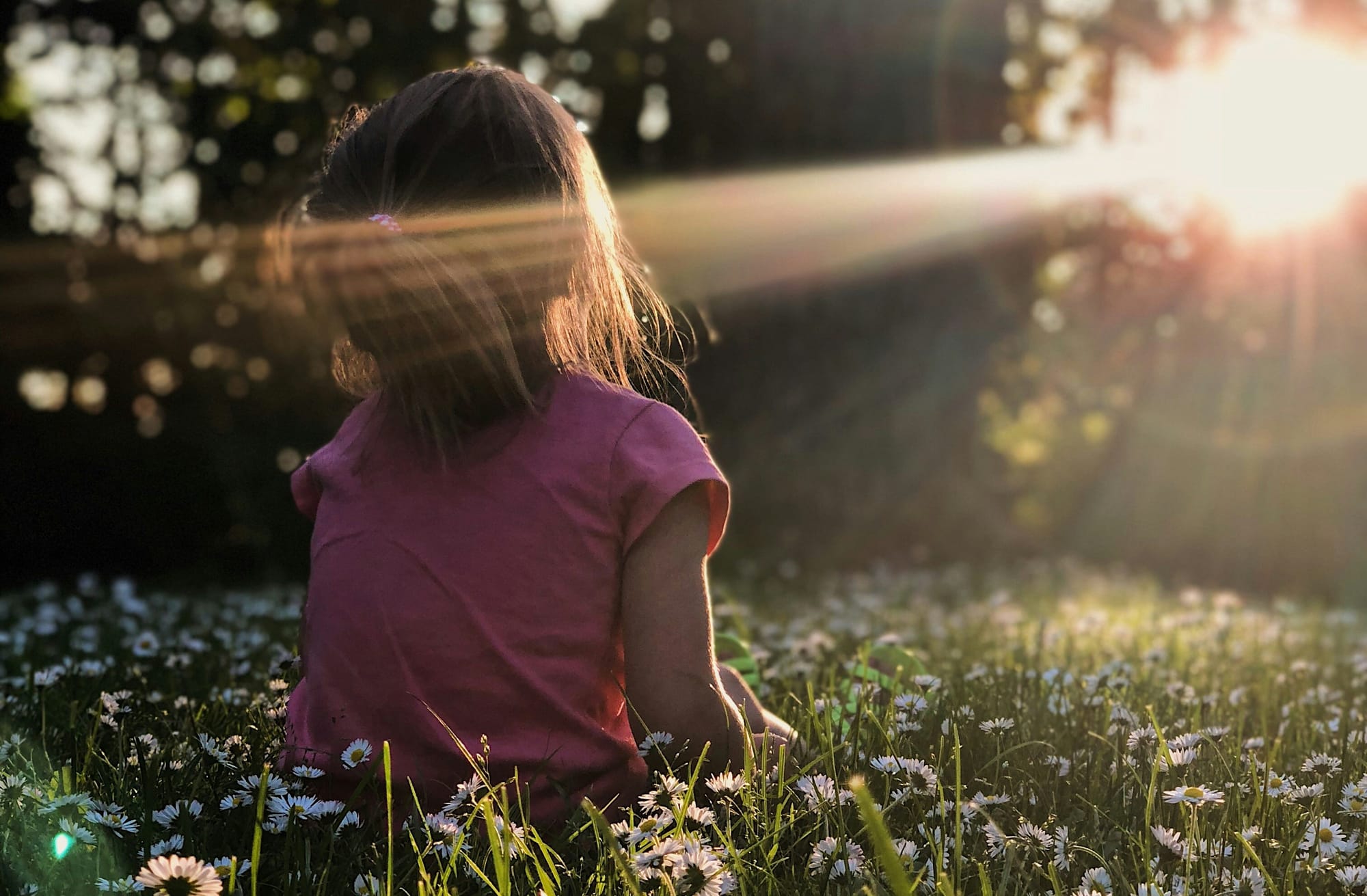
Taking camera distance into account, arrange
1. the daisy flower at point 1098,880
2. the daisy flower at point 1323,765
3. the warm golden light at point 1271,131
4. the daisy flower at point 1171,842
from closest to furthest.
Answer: the daisy flower at point 1098,880 → the daisy flower at point 1171,842 → the daisy flower at point 1323,765 → the warm golden light at point 1271,131

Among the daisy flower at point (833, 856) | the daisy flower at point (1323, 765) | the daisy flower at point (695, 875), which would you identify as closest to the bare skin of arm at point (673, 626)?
the daisy flower at point (833, 856)

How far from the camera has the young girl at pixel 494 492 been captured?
184 cm

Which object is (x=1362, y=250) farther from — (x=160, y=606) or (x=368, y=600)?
(x=368, y=600)

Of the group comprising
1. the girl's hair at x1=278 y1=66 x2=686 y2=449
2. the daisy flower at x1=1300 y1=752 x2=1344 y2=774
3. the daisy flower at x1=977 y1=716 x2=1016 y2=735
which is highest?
the girl's hair at x1=278 y1=66 x2=686 y2=449

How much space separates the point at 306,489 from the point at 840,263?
9561 millimetres

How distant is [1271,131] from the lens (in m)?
14.9

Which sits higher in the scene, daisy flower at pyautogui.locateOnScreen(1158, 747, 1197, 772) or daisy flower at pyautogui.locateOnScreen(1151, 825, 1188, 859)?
daisy flower at pyautogui.locateOnScreen(1151, 825, 1188, 859)

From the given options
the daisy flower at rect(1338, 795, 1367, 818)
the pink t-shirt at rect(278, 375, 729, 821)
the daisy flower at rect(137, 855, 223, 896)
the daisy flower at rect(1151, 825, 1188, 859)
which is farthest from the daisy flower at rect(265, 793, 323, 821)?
the daisy flower at rect(1338, 795, 1367, 818)

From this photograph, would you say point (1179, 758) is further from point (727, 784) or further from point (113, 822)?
point (113, 822)

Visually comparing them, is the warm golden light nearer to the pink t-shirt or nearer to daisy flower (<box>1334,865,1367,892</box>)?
daisy flower (<box>1334,865,1367,892</box>)

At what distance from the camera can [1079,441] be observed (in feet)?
58.1

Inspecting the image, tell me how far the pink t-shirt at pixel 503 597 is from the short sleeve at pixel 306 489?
377 millimetres

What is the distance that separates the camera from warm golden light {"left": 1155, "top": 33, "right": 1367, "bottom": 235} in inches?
575

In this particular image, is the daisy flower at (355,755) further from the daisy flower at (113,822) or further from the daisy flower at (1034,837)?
the daisy flower at (1034,837)
